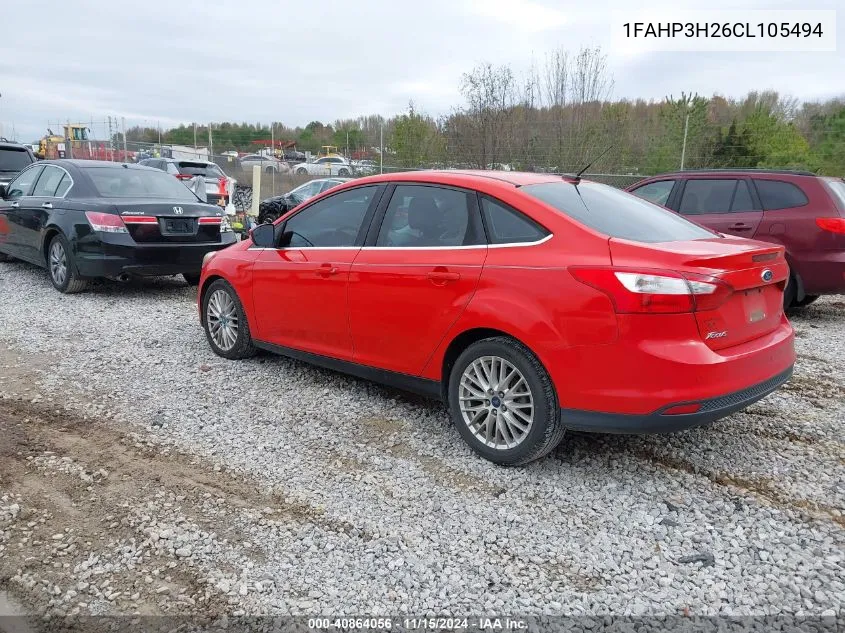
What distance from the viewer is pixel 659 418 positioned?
3.14m

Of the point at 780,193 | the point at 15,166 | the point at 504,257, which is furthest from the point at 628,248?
the point at 15,166

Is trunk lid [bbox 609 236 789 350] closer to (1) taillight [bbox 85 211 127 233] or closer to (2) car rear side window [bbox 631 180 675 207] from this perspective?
(2) car rear side window [bbox 631 180 675 207]

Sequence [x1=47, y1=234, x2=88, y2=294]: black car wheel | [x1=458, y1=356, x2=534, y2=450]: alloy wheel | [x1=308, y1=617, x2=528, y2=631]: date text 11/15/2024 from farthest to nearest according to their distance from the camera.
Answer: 1. [x1=47, y1=234, x2=88, y2=294]: black car wheel
2. [x1=458, y1=356, x2=534, y2=450]: alloy wheel
3. [x1=308, y1=617, x2=528, y2=631]: date text 11/15/2024

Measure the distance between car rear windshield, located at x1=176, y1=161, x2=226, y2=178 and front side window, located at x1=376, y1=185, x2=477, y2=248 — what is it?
15.3 m

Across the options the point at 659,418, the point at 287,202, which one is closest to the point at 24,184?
the point at 287,202

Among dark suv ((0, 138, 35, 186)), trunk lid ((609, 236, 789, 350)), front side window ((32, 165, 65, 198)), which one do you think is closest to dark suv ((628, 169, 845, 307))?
trunk lid ((609, 236, 789, 350))

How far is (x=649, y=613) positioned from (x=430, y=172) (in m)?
2.85

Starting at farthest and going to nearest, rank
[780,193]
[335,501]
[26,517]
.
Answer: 1. [780,193]
2. [335,501]
3. [26,517]

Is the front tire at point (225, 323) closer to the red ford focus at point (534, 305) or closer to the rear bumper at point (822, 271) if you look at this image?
the red ford focus at point (534, 305)

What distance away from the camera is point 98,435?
4.12m

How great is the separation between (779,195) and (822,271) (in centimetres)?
98

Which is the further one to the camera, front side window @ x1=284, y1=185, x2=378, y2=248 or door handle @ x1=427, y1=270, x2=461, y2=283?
front side window @ x1=284, y1=185, x2=378, y2=248

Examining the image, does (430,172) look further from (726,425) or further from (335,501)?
(726,425)

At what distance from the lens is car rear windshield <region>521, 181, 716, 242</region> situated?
11.7ft
